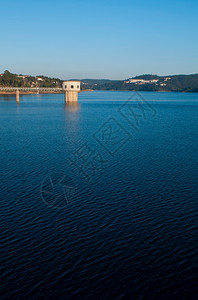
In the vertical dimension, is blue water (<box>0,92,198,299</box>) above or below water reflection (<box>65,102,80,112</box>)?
below

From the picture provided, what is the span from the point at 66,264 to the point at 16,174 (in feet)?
67.4

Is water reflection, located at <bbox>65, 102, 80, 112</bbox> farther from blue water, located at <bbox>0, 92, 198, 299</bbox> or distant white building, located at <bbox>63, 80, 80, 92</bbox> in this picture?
blue water, located at <bbox>0, 92, 198, 299</bbox>

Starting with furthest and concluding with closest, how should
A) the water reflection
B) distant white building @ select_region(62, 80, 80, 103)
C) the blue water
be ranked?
distant white building @ select_region(62, 80, 80, 103) → the water reflection → the blue water

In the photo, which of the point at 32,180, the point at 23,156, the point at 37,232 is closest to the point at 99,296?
Answer: the point at 37,232

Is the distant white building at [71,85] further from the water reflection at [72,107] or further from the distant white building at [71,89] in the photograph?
the water reflection at [72,107]

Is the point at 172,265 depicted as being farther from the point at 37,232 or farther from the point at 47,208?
the point at 47,208

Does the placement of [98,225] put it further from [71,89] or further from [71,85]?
[71,89]

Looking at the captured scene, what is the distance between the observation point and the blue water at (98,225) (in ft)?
55.2

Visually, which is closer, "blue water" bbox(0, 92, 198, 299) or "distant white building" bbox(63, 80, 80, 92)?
"blue water" bbox(0, 92, 198, 299)

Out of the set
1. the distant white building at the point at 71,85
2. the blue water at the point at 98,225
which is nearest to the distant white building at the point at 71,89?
the distant white building at the point at 71,85

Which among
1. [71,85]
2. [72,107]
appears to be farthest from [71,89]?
[72,107]

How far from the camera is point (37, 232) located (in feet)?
73.5

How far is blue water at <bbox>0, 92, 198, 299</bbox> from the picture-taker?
16812 mm

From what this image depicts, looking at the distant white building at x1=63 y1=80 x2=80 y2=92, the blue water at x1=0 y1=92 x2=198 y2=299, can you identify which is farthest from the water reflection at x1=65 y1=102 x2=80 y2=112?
the blue water at x1=0 y1=92 x2=198 y2=299
